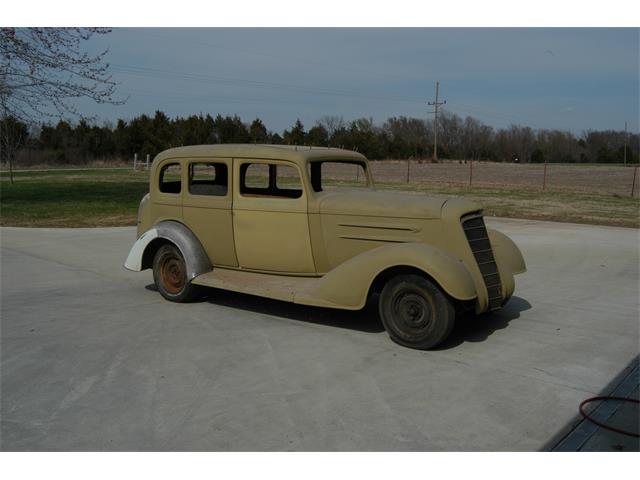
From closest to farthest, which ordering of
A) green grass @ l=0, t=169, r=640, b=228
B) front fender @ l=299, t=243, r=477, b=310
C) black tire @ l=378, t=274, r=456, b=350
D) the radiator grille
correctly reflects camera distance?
front fender @ l=299, t=243, r=477, b=310 → black tire @ l=378, t=274, r=456, b=350 → the radiator grille → green grass @ l=0, t=169, r=640, b=228

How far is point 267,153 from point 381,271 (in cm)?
193

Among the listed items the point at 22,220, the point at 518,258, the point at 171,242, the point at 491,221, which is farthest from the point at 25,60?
the point at 518,258

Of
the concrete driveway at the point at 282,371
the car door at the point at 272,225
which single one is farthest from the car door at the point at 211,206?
the concrete driveway at the point at 282,371

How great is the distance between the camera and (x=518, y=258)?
6.59 meters

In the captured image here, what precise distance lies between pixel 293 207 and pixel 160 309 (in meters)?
1.87

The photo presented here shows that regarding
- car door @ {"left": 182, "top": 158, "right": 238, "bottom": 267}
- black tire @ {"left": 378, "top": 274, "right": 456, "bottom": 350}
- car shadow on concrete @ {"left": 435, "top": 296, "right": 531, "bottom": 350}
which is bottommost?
car shadow on concrete @ {"left": 435, "top": 296, "right": 531, "bottom": 350}

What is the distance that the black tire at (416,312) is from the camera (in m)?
5.11

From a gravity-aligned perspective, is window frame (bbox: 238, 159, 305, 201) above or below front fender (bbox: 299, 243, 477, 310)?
above

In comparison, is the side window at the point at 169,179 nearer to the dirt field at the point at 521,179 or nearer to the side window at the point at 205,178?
the side window at the point at 205,178

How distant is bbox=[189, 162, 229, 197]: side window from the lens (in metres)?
6.81

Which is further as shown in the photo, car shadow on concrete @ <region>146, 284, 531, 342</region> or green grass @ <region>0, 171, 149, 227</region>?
green grass @ <region>0, 171, 149, 227</region>

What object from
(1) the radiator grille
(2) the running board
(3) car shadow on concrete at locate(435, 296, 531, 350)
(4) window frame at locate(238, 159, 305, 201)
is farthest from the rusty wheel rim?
(1) the radiator grille

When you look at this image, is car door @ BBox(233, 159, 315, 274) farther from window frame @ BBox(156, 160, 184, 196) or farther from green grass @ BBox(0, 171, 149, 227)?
green grass @ BBox(0, 171, 149, 227)

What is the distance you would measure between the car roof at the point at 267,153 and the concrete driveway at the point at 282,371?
1640mm
